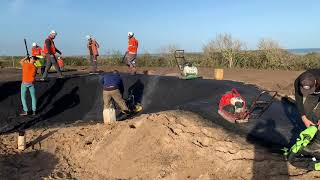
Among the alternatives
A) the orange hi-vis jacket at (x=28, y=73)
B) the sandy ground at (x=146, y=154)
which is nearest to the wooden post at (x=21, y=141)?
the sandy ground at (x=146, y=154)

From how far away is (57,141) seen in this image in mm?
11227

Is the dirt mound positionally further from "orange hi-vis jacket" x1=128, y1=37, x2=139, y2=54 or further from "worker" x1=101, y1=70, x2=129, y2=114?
"orange hi-vis jacket" x1=128, y1=37, x2=139, y2=54

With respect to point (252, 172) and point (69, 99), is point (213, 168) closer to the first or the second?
point (252, 172)

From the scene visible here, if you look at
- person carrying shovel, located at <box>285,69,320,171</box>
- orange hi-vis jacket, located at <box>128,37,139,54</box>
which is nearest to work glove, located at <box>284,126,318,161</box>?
person carrying shovel, located at <box>285,69,320,171</box>

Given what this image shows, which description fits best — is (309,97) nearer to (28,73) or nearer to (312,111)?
(312,111)

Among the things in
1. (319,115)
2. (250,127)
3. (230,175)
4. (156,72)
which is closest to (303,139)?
(319,115)

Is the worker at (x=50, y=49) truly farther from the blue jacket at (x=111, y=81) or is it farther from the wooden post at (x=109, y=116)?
the wooden post at (x=109, y=116)

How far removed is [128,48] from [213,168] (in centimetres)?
1091

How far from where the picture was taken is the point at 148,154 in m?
9.12

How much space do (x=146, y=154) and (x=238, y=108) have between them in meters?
2.94

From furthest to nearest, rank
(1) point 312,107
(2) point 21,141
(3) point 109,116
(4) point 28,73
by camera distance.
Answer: (4) point 28,73, (3) point 109,116, (2) point 21,141, (1) point 312,107

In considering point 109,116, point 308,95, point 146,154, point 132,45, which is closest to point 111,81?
point 109,116

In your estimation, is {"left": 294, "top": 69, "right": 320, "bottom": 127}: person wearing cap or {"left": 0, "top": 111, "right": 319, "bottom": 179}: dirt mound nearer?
{"left": 294, "top": 69, "right": 320, "bottom": 127}: person wearing cap

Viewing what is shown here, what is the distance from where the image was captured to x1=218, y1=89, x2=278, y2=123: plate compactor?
10.7m
